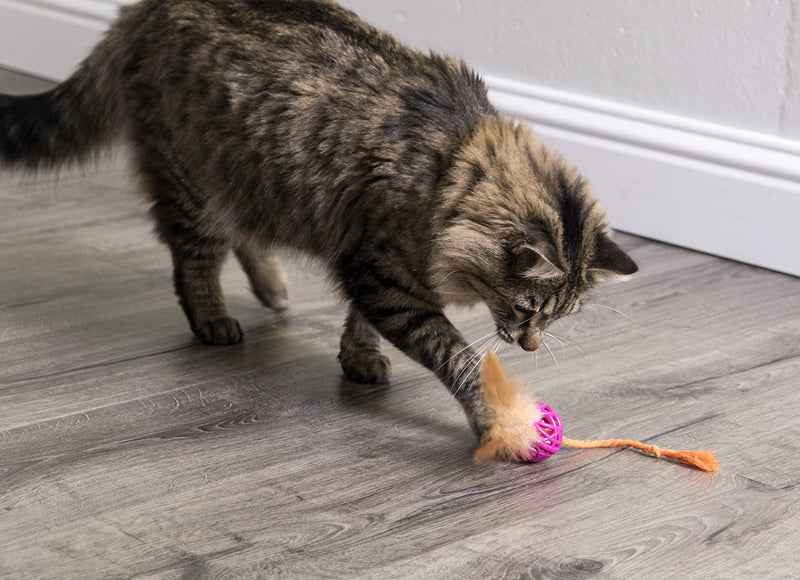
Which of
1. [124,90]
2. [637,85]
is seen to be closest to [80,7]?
[124,90]

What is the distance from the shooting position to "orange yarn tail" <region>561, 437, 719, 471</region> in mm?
1590

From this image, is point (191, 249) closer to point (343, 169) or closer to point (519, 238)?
point (343, 169)

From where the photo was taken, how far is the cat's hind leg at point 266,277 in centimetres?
223

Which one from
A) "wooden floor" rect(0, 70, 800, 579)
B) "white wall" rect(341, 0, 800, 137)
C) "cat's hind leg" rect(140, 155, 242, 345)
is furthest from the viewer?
"white wall" rect(341, 0, 800, 137)

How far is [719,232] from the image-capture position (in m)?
2.56

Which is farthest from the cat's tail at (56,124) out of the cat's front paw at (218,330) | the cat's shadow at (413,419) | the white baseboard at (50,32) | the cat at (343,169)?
the white baseboard at (50,32)

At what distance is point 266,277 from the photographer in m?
2.25

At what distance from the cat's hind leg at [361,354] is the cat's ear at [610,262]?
48 cm

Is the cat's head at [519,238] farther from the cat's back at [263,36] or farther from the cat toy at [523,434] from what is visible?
the cat's back at [263,36]

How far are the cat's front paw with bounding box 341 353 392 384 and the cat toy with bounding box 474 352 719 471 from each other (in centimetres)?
32

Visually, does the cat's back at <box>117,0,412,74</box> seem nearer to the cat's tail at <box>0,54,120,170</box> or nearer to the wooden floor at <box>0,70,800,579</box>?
the cat's tail at <box>0,54,120,170</box>

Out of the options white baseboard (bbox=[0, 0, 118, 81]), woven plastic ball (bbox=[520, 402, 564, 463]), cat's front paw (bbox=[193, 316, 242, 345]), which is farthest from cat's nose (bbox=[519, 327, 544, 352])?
white baseboard (bbox=[0, 0, 118, 81])

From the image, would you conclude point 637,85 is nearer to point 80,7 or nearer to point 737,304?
point 737,304

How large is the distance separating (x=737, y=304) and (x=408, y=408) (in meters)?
0.92
